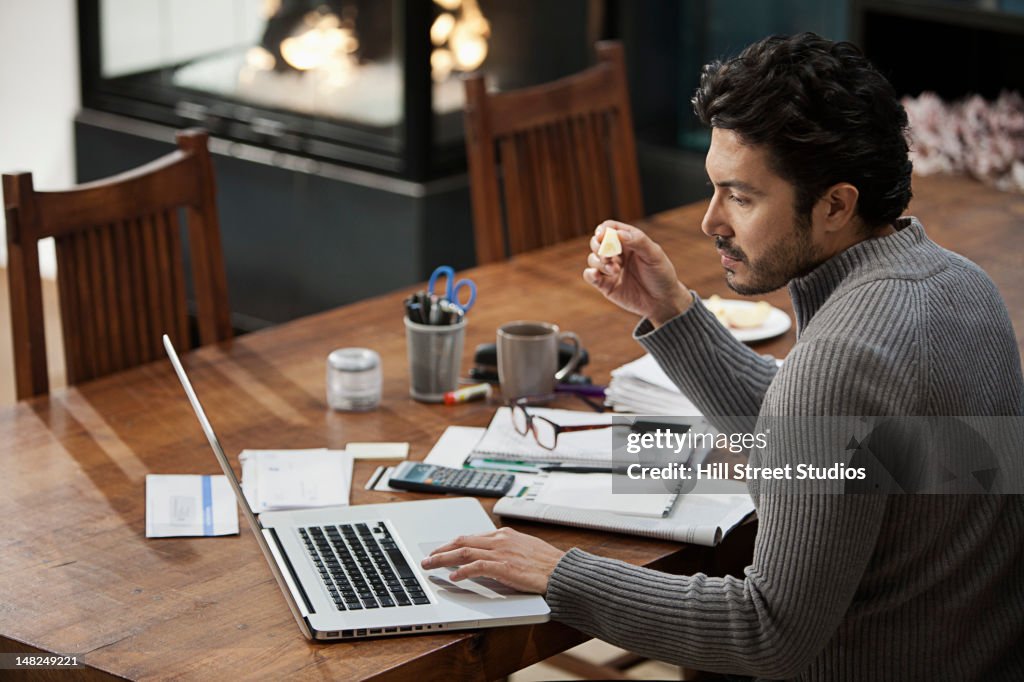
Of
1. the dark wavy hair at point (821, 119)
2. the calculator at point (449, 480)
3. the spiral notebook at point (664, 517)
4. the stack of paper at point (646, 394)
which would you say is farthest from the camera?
the stack of paper at point (646, 394)

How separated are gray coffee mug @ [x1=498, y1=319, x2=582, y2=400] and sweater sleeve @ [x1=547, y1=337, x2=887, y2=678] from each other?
1.83ft

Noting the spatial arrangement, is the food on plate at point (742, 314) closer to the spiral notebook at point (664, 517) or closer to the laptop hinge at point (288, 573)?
the spiral notebook at point (664, 517)

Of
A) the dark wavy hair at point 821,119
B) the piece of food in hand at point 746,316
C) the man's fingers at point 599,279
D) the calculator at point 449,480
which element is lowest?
the calculator at point 449,480

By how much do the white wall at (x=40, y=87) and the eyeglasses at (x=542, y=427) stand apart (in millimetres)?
3174

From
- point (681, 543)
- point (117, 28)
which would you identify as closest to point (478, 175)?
point (681, 543)

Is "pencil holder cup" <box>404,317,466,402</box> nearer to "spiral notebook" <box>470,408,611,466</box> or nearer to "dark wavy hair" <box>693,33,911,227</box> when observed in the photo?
"spiral notebook" <box>470,408,611,466</box>

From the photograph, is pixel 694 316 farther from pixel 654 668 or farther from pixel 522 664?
pixel 654 668

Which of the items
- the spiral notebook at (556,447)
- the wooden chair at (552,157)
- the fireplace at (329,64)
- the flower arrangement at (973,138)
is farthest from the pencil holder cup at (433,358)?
the fireplace at (329,64)

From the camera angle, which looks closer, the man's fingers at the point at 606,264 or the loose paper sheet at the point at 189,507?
the loose paper sheet at the point at 189,507

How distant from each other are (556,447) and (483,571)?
42 cm

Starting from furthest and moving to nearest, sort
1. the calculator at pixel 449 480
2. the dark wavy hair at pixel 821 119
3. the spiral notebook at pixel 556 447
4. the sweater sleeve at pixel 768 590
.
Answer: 1. the spiral notebook at pixel 556 447
2. the calculator at pixel 449 480
3. the dark wavy hair at pixel 821 119
4. the sweater sleeve at pixel 768 590

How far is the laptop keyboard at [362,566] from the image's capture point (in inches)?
58.3

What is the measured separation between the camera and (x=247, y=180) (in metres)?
4.22

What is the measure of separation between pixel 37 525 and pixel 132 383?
18.7 inches
